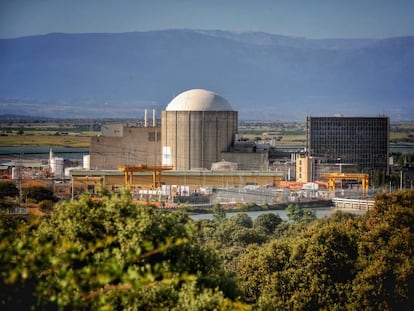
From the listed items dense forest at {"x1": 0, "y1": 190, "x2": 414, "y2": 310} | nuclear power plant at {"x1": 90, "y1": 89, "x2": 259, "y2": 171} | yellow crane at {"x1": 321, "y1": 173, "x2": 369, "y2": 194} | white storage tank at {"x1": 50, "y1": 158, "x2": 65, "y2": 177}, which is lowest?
dense forest at {"x1": 0, "y1": 190, "x2": 414, "y2": 310}

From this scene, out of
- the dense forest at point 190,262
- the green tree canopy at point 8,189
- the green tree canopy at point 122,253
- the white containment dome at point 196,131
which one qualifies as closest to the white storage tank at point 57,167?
the white containment dome at point 196,131

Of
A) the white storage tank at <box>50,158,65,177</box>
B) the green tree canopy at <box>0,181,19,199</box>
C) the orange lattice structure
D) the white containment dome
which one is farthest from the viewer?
the white storage tank at <box>50,158,65,177</box>

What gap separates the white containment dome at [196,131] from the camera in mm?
77438

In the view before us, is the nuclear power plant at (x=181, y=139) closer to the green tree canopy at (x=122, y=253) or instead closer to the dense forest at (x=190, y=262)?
the dense forest at (x=190, y=262)

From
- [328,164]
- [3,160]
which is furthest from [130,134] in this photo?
[3,160]

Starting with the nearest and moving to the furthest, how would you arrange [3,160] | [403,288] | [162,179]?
[403,288], [162,179], [3,160]

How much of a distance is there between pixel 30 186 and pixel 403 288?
3939 cm

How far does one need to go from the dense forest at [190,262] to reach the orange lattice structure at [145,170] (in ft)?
63.6

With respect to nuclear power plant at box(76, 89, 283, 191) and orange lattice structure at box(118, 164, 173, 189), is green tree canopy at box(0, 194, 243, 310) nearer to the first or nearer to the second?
orange lattice structure at box(118, 164, 173, 189)

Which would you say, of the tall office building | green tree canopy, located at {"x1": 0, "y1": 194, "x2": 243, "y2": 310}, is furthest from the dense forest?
the tall office building

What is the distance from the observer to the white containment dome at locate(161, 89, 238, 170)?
77.4 meters

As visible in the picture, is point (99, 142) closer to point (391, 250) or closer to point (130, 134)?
point (130, 134)

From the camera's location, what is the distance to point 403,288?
2895 centimetres

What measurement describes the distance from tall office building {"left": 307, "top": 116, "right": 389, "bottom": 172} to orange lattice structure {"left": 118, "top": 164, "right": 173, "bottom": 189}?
40.8 feet
